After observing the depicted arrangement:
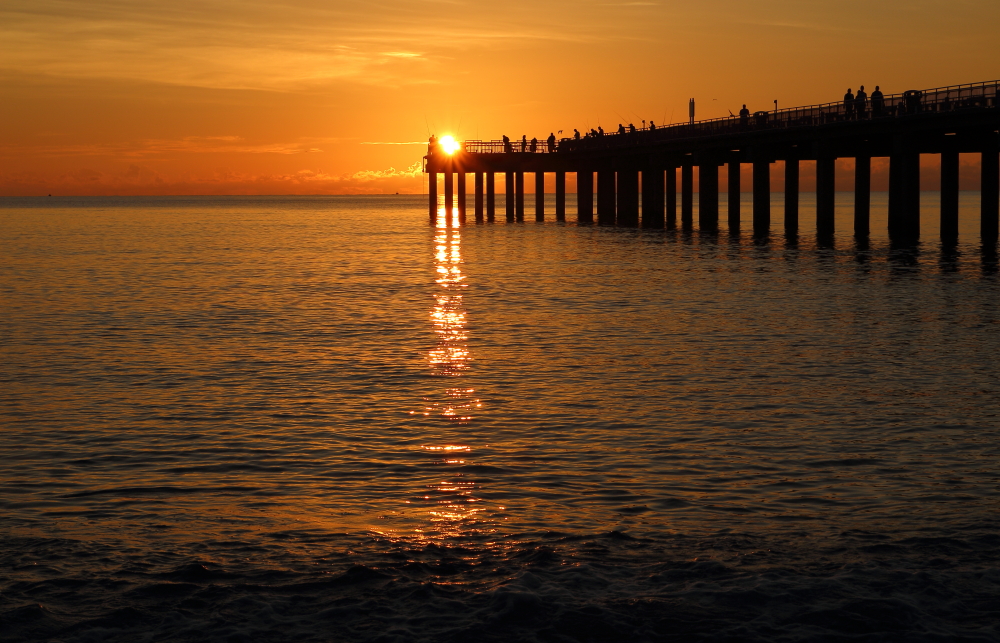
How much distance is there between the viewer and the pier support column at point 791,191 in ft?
218

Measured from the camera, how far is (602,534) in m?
10.6

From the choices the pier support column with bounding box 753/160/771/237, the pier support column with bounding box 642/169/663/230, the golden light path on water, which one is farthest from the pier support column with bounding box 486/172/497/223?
the golden light path on water

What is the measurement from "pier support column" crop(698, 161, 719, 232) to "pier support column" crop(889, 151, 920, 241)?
20301 millimetres

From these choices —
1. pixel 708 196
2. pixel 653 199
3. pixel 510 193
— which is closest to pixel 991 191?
pixel 708 196

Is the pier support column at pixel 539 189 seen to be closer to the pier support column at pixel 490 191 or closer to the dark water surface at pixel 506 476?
the pier support column at pixel 490 191

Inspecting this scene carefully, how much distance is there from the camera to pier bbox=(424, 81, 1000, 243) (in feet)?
169

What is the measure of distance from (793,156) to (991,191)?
1249cm

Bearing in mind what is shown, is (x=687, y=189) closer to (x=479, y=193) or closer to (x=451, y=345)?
(x=479, y=193)

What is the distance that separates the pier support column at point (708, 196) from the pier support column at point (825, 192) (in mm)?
12672

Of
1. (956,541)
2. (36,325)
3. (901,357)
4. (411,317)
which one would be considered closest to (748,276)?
(411,317)

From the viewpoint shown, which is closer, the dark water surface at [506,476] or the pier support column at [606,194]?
the dark water surface at [506,476]

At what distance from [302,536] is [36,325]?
20276 millimetres

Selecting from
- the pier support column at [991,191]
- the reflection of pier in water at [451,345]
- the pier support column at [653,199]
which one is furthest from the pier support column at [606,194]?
the reflection of pier in water at [451,345]

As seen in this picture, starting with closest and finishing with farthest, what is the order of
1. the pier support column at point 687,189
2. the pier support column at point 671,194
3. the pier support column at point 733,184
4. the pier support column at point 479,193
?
the pier support column at point 733,184 < the pier support column at point 687,189 < the pier support column at point 671,194 < the pier support column at point 479,193
